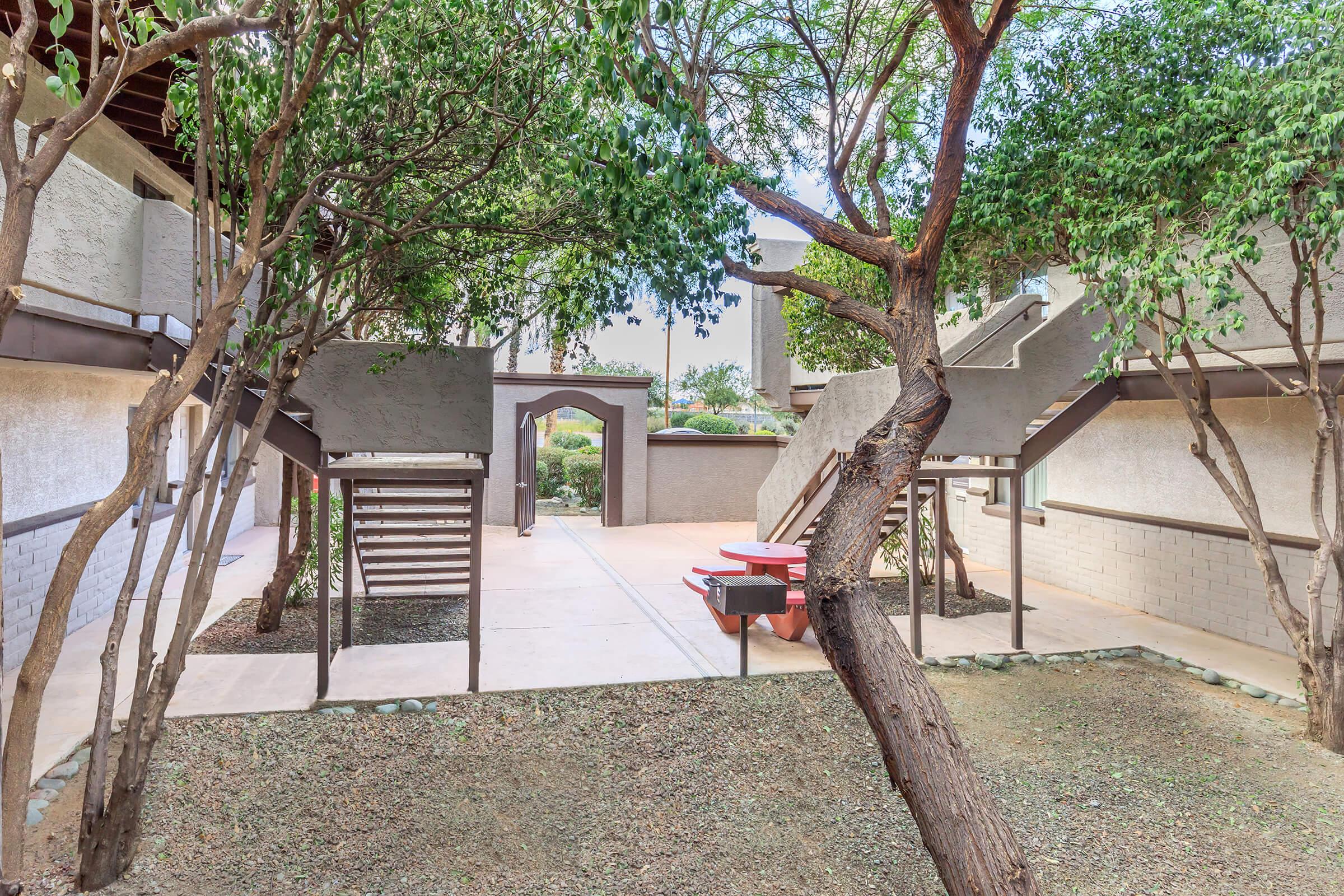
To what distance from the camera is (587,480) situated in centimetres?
1770

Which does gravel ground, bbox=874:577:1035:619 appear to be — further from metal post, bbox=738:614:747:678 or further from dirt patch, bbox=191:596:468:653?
dirt patch, bbox=191:596:468:653

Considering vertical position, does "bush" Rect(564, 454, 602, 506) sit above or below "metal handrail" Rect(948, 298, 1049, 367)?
below

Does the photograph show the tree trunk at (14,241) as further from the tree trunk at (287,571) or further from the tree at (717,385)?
the tree at (717,385)

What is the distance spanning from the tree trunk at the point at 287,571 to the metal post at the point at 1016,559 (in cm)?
605

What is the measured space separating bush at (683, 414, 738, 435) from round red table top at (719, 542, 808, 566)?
21.0m

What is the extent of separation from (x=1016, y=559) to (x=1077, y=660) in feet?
3.00

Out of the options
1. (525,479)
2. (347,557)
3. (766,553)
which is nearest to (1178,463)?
(766,553)

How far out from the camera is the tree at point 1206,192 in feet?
13.5

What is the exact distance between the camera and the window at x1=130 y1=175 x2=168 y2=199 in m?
7.71

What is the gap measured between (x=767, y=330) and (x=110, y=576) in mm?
11424

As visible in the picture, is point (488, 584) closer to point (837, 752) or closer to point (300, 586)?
point (300, 586)

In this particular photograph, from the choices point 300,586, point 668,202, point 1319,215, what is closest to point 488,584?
point 300,586

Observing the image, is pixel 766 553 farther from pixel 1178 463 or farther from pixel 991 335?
pixel 1178 463

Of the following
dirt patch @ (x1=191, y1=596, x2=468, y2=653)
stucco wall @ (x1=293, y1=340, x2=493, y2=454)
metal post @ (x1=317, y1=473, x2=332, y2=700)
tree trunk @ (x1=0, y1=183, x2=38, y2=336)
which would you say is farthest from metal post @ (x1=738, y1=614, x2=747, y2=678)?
tree trunk @ (x1=0, y1=183, x2=38, y2=336)
